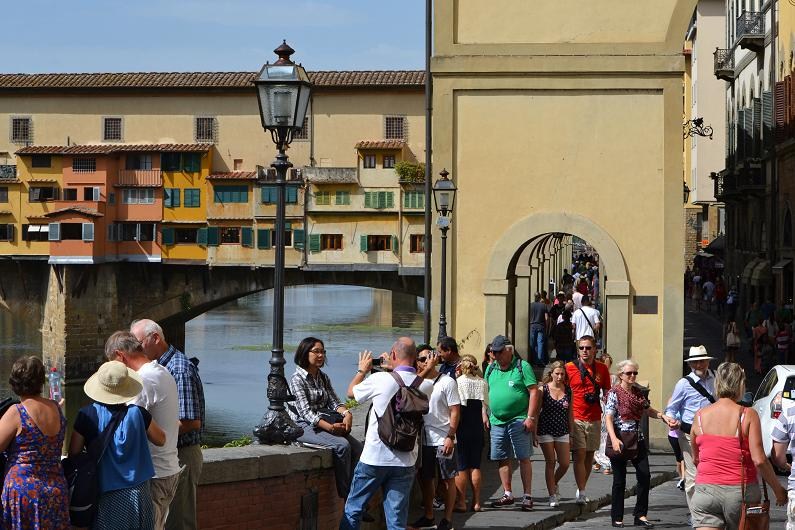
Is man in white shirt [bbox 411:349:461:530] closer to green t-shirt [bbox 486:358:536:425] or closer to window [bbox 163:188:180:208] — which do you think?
green t-shirt [bbox 486:358:536:425]

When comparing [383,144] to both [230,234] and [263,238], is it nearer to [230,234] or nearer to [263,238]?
[263,238]

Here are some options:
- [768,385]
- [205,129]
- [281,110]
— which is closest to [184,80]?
[205,129]

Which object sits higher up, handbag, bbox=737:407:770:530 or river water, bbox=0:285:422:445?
handbag, bbox=737:407:770:530

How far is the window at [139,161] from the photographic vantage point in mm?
58938

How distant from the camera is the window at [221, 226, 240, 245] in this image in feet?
189

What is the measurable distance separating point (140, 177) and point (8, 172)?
20.1 ft

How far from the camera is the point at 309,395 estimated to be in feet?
31.4

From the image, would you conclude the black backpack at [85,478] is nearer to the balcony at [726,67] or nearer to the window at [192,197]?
the balcony at [726,67]

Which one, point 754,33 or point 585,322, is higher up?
point 754,33

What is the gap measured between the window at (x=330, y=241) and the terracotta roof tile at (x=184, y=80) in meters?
5.93

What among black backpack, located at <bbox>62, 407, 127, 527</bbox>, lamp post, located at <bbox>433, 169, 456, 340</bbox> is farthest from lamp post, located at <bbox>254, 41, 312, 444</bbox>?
lamp post, located at <bbox>433, 169, 456, 340</bbox>

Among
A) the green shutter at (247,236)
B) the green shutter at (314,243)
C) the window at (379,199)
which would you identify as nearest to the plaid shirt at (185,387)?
the window at (379,199)

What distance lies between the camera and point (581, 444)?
12570mm

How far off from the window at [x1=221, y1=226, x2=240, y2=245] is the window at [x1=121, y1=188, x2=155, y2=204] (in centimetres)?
366
